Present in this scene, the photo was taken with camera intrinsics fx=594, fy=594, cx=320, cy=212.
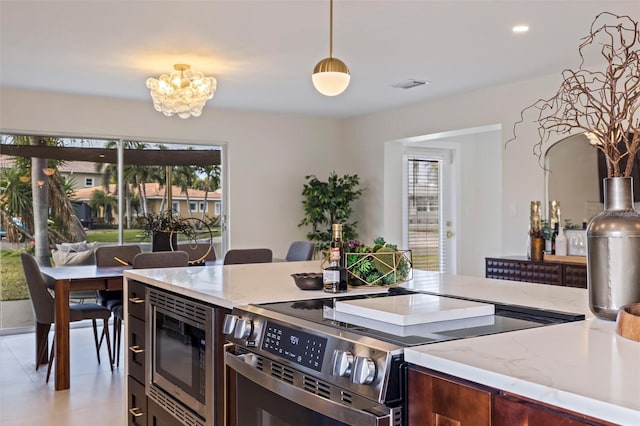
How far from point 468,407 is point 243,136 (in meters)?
6.22

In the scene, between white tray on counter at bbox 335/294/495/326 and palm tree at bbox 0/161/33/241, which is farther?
palm tree at bbox 0/161/33/241

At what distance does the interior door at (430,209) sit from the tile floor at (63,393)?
3990 millimetres

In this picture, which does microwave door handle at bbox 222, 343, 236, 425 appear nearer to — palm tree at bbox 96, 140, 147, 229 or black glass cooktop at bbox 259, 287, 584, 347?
black glass cooktop at bbox 259, 287, 584, 347

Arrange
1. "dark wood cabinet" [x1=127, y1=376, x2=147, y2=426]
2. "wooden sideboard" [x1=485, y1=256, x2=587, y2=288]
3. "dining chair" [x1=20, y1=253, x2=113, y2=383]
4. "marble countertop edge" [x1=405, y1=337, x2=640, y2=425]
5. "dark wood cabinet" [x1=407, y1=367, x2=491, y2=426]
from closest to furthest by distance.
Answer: "marble countertop edge" [x1=405, y1=337, x2=640, y2=425] → "dark wood cabinet" [x1=407, y1=367, x2=491, y2=426] → "dark wood cabinet" [x1=127, y1=376, x2=147, y2=426] → "dining chair" [x1=20, y1=253, x2=113, y2=383] → "wooden sideboard" [x1=485, y1=256, x2=587, y2=288]

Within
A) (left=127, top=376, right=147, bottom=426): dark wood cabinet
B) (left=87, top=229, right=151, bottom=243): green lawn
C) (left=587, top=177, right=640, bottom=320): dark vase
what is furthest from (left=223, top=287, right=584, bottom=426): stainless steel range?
(left=87, top=229, right=151, bottom=243): green lawn

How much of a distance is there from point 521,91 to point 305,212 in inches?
121

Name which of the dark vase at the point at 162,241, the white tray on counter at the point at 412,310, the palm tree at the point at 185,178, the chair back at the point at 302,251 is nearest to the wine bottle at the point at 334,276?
the white tray on counter at the point at 412,310

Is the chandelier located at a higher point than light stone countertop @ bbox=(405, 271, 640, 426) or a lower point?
higher

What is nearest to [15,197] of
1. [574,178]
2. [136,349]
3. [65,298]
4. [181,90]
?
[65,298]

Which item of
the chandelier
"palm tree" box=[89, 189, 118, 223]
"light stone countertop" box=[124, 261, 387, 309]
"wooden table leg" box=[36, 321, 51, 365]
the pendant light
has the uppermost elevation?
the chandelier

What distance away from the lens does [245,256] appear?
470 cm

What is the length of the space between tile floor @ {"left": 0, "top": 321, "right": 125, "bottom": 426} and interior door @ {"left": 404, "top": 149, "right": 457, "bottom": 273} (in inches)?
157

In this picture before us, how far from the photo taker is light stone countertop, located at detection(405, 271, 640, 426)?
35.9 inches

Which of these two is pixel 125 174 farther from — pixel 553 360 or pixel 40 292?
pixel 553 360
